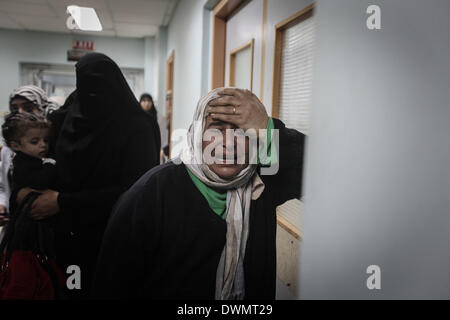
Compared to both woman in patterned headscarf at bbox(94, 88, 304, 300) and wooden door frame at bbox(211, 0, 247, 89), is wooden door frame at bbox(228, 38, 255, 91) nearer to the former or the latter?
wooden door frame at bbox(211, 0, 247, 89)

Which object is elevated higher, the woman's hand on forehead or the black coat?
the woman's hand on forehead

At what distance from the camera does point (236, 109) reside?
0.52 metres

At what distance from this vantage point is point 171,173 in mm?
579

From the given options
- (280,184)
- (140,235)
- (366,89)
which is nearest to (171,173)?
(140,235)

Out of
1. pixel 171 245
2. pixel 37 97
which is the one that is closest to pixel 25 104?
pixel 37 97

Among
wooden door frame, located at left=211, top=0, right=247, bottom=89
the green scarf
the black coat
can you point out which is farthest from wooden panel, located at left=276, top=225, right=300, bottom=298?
wooden door frame, located at left=211, top=0, right=247, bottom=89

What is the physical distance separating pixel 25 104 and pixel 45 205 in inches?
9.1

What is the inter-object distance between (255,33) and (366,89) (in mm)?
442

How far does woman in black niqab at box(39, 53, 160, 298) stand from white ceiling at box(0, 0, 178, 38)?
0.29ft

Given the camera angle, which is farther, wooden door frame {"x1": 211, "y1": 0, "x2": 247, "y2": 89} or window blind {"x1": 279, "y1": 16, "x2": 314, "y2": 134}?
wooden door frame {"x1": 211, "y1": 0, "x2": 247, "y2": 89}

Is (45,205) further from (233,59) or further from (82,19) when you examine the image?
(233,59)

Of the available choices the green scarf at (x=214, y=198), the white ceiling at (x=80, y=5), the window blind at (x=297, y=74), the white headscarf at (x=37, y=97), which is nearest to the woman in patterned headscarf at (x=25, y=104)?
the white headscarf at (x=37, y=97)

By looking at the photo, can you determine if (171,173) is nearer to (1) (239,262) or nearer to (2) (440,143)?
(1) (239,262)

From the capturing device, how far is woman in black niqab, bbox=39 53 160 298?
744mm
